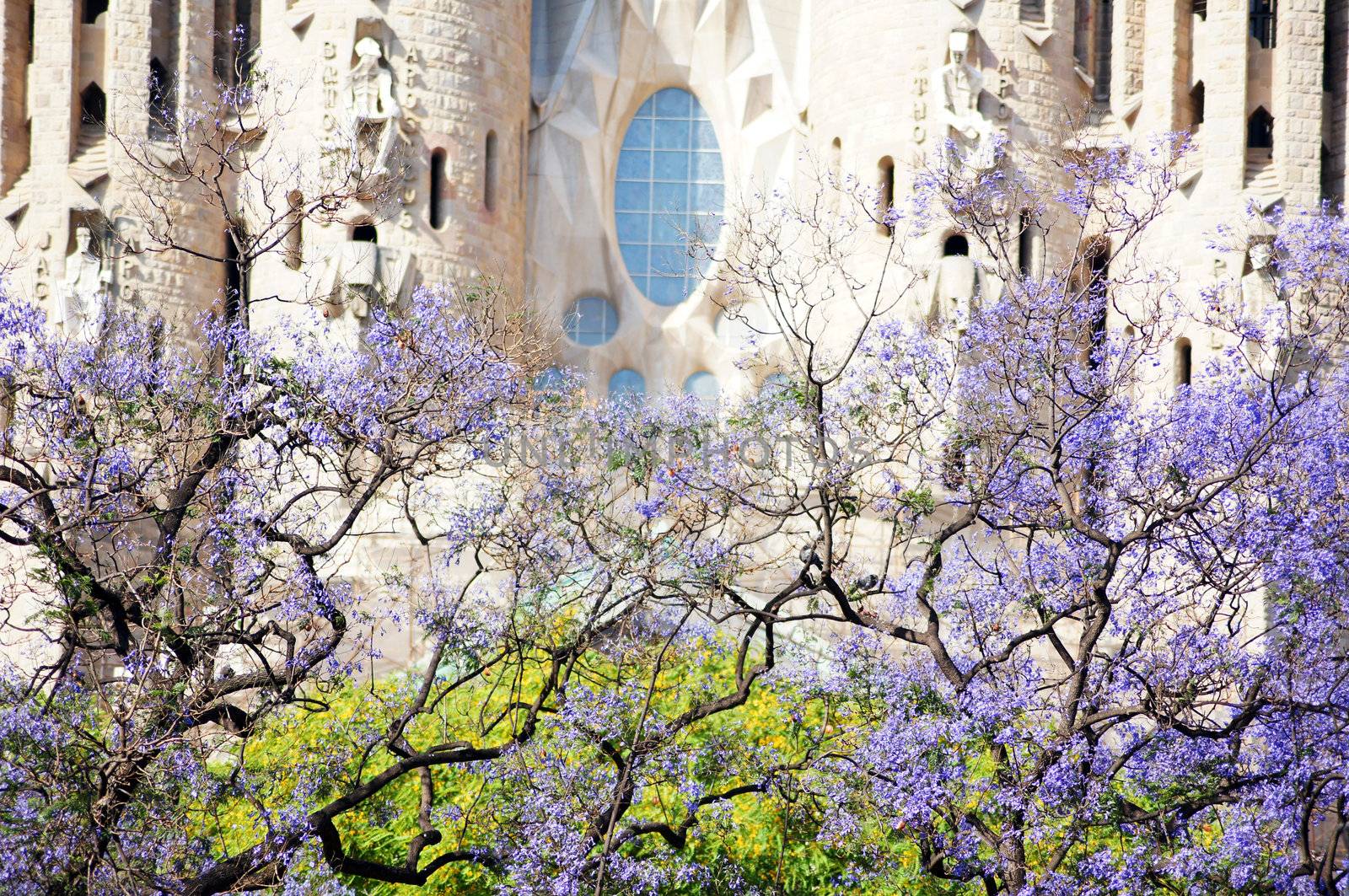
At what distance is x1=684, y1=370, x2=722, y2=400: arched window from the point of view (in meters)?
24.7

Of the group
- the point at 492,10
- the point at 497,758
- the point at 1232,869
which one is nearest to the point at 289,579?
the point at 497,758

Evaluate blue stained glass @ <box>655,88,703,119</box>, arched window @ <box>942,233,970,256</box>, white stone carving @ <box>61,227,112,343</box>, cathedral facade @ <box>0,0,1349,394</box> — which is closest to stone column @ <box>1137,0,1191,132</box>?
cathedral facade @ <box>0,0,1349,394</box>

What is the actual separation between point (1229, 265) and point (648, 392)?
7.22 m

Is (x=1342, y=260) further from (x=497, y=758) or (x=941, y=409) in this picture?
(x=497, y=758)

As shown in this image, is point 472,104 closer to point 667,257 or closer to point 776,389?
point 667,257

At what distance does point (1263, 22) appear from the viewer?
22.3 meters

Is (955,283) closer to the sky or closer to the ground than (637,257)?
closer to the ground

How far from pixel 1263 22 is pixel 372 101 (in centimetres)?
1041

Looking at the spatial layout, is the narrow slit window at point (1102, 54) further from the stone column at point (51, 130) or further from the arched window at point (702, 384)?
the stone column at point (51, 130)

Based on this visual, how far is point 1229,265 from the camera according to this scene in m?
21.0

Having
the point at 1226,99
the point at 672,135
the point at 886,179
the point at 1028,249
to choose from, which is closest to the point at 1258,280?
the point at 1226,99

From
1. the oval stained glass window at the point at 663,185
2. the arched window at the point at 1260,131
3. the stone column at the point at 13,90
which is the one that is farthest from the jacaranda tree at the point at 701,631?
the oval stained glass window at the point at 663,185

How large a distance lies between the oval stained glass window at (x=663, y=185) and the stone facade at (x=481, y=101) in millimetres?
1780

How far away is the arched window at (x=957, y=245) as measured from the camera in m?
22.5
